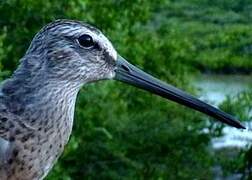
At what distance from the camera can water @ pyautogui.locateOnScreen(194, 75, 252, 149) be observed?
1193cm

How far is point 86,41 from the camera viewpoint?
500 cm

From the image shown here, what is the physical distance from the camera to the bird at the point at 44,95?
482 centimetres

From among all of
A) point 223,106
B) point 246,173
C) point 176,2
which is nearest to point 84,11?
point 223,106

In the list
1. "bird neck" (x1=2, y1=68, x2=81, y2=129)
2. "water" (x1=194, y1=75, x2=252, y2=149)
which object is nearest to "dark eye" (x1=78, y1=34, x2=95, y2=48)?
"bird neck" (x1=2, y1=68, x2=81, y2=129)

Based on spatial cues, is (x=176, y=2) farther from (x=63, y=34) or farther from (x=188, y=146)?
(x=63, y=34)

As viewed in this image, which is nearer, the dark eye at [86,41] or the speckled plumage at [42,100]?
the speckled plumage at [42,100]

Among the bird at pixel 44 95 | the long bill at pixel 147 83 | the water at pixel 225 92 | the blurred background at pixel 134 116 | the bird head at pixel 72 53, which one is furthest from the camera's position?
the water at pixel 225 92

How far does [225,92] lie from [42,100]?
12500 millimetres

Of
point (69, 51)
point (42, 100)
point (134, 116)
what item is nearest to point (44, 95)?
point (42, 100)

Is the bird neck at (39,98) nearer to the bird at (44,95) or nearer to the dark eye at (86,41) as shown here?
the bird at (44,95)

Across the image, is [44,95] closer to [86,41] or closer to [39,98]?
[39,98]

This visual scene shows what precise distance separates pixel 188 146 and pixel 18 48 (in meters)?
2.12

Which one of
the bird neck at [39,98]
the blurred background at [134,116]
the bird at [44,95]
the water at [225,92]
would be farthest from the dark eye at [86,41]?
the water at [225,92]

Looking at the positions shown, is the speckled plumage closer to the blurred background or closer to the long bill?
the long bill
